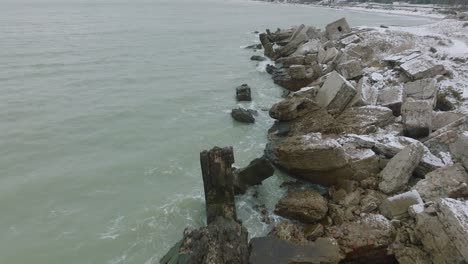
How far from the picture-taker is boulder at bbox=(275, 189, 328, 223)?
37.6 ft

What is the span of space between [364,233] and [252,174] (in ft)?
15.4

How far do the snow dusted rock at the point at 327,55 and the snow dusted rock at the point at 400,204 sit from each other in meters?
18.8

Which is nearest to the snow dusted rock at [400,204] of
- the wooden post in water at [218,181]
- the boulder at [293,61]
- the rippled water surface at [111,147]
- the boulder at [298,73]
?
the rippled water surface at [111,147]

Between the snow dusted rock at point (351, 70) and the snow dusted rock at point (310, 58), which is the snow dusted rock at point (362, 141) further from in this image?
the snow dusted rock at point (310, 58)

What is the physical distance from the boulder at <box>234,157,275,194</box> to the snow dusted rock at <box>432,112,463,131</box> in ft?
25.0

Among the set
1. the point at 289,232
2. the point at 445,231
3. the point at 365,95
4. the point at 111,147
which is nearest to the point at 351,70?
the point at 365,95

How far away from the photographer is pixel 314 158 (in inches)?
511

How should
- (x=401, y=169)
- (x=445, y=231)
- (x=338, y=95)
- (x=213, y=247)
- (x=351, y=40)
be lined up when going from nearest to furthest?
(x=445, y=231) < (x=213, y=247) < (x=401, y=169) < (x=338, y=95) < (x=351, y=40)

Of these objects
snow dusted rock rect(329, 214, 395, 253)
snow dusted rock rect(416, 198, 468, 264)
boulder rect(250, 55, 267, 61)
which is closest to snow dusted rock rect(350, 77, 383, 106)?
snow dusted rock rect(329, 214, 395, 253)

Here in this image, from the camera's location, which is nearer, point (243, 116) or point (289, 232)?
point (289, 232)

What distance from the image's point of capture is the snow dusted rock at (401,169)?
1216 cm

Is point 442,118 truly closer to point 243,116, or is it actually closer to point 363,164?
point 363,164

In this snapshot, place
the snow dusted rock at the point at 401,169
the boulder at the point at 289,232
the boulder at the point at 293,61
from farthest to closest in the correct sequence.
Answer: the boulder at the point at 293,61
the snow dusted rock at the point at 401,169
the boulder at the point at 289,232

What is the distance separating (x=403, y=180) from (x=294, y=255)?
206 inches
